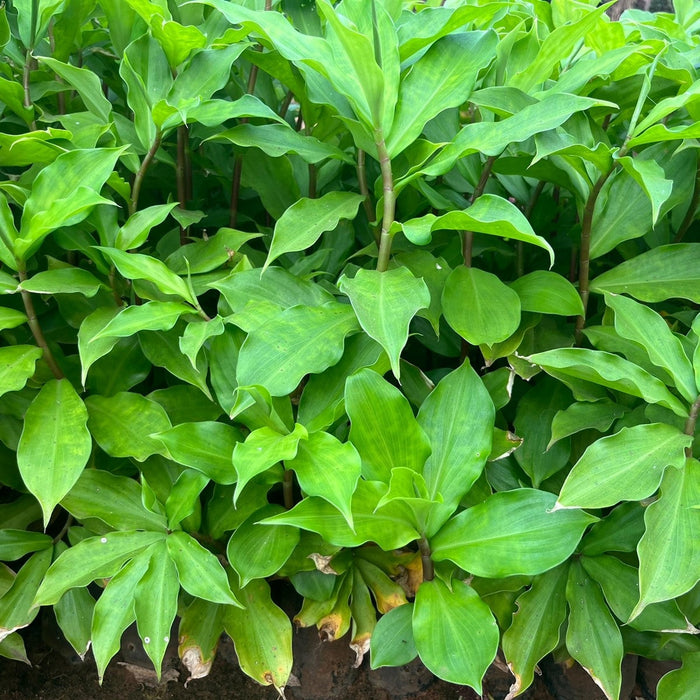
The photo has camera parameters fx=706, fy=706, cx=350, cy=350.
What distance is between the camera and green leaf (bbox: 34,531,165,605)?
812 millimetres

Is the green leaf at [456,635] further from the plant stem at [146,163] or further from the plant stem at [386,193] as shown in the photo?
the plant stem at [146,163]

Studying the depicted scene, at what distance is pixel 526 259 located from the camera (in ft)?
3.64

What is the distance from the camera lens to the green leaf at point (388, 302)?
72cm

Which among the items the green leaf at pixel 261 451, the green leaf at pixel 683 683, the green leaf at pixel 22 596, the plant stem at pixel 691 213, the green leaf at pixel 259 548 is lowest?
the green leaf at pixel 683 683

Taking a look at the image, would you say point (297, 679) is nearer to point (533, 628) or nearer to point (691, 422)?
point (533, 628)

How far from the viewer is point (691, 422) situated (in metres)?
0.78

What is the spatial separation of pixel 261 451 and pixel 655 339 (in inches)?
18.1

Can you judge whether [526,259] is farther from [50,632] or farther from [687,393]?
[50,632]

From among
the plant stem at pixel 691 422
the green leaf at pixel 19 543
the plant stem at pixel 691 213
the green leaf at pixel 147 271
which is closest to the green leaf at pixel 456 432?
the plant stem at pixel 691 422

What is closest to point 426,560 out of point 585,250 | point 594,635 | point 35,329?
point 594,635

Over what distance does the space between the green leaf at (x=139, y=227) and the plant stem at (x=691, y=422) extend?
65cm

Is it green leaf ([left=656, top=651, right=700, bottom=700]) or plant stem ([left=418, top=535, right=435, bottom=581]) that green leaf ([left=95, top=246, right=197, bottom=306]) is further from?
green leaf ([left=656, top=651, right=700, bottom=700])

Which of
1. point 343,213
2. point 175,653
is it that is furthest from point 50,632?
point 343,213

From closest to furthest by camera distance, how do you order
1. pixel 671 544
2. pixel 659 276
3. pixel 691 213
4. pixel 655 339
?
pixel 671 544 → pixel 655 339 → pixel 659 276 → pixel 691 213
